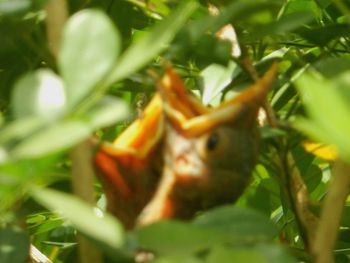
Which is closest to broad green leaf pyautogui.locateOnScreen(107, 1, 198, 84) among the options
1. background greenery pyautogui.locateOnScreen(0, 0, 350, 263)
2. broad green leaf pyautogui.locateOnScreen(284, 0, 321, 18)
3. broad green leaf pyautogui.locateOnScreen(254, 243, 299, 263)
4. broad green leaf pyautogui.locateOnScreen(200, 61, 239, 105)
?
background greenery pyautogui.locateOnScreen(0, 0, 350, 263)

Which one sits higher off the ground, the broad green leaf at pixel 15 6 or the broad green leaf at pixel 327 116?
the broad green leaf at pixel 327 116

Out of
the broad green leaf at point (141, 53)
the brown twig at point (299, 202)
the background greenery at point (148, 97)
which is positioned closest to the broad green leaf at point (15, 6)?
the background greenery at point (148, 97)

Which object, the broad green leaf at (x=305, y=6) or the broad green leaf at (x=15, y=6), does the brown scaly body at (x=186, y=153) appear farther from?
the broad green leaf at (x=305, y=6)

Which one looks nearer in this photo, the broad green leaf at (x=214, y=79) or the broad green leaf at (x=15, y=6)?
the broad green leaf at (x=15, y=6)

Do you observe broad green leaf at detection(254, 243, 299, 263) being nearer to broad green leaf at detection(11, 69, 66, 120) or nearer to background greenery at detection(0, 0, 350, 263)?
background greenery at detection(0, 0, 350, 263)

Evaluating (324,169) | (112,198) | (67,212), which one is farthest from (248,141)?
(324,169)

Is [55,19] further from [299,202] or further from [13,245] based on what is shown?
[299,202]

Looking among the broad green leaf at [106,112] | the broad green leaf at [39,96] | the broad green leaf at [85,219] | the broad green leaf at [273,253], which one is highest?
the broad green leaf at [106,112]
